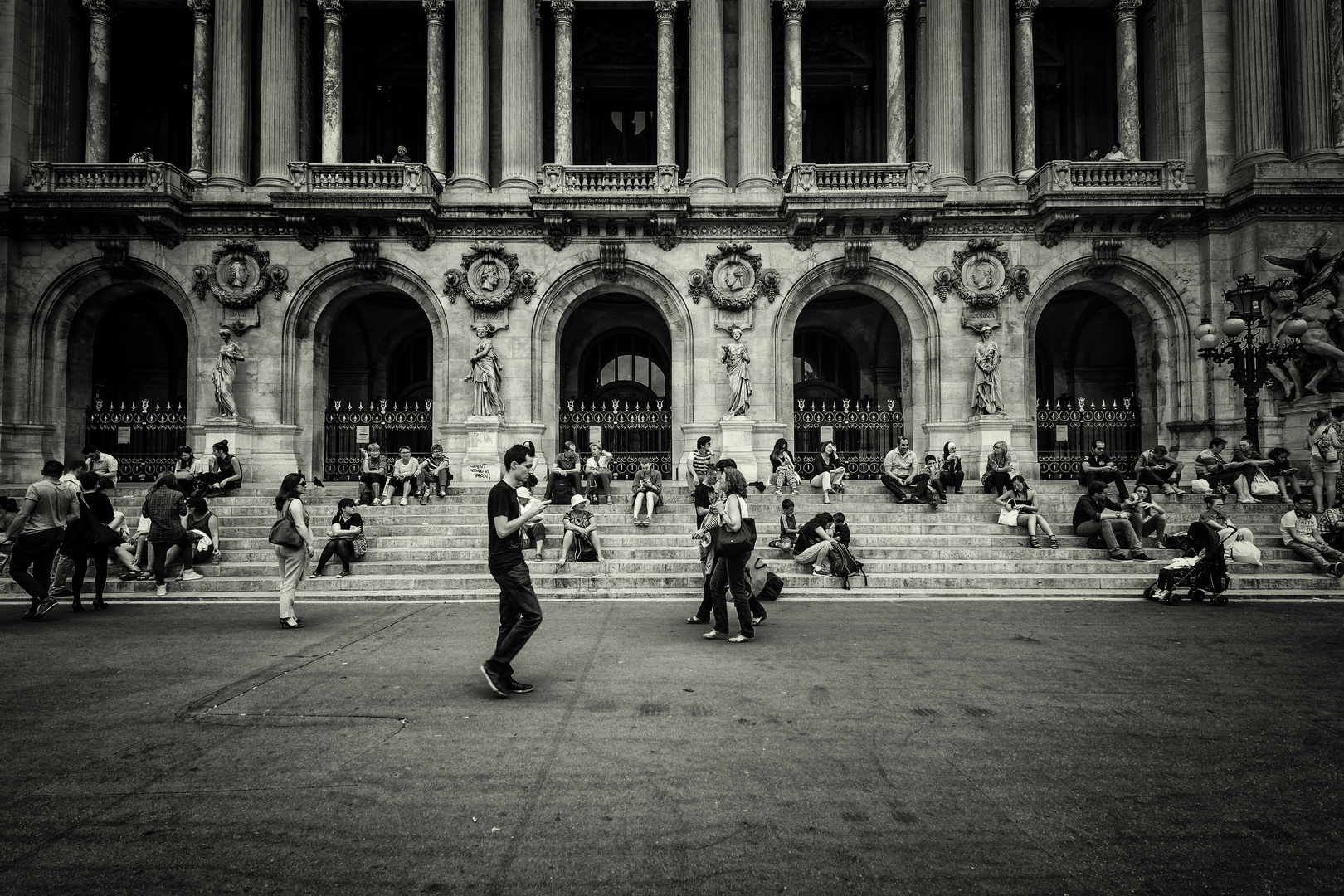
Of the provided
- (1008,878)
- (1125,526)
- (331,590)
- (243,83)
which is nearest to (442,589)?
(331,590)

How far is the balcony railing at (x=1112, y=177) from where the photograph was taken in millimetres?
19250

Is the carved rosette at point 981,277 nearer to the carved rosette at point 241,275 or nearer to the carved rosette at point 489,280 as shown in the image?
the carved rosette at point 489,280

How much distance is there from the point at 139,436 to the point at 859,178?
21871mm

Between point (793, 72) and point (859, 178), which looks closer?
point (859, 178)

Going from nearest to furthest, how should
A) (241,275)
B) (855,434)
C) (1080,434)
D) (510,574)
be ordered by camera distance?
(510,574) < (241,275) < (1080,434) < (855,434)

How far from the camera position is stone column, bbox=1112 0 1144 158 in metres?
20.9

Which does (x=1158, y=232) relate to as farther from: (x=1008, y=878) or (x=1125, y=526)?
(x=1008, y=878)

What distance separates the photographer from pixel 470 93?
20.3m

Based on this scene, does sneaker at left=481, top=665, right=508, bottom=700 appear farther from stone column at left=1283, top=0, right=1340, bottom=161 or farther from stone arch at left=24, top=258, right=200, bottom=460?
stone column at left=1283, top=0, right=1340, bottom=161

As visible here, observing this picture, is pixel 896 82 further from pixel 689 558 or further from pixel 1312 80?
pixel 689 558

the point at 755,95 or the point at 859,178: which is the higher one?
the point at 755,95

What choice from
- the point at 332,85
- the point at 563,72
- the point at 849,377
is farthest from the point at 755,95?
the point at 332,85

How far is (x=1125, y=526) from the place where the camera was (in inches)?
509

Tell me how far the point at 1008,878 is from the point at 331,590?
10639 millimetres
